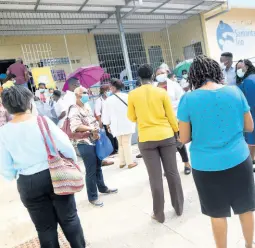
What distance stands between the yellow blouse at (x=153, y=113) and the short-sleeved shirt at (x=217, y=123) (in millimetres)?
889

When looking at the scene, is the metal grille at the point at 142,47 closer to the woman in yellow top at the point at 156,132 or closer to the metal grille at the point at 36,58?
the metal grille at the point at 36,58

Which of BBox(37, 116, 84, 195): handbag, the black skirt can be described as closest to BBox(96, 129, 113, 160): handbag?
BBox(37, 116, 84, 195): handbag

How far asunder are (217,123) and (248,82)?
78.2 inches

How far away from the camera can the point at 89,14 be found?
8.30 meters

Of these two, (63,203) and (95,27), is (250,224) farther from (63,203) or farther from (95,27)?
(95,27)

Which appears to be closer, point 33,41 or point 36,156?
point 36,156

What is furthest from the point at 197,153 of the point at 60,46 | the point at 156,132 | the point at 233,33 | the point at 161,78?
the point at 233,33

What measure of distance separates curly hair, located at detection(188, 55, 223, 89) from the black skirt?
1.99 feet

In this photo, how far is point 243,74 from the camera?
3551mm

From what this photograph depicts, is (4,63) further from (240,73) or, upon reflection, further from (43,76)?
(240,73)

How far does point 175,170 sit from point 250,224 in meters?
1.02

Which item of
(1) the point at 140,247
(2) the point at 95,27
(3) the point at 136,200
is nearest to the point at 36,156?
(1) the point at 140,247

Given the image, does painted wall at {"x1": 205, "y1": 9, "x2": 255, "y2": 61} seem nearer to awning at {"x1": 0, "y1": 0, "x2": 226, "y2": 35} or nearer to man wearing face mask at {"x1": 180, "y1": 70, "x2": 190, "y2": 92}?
awning at {"x1": 0, "y1": 0, "x2": 226, "y2": 35}

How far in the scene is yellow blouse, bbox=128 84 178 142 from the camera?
2713mm
